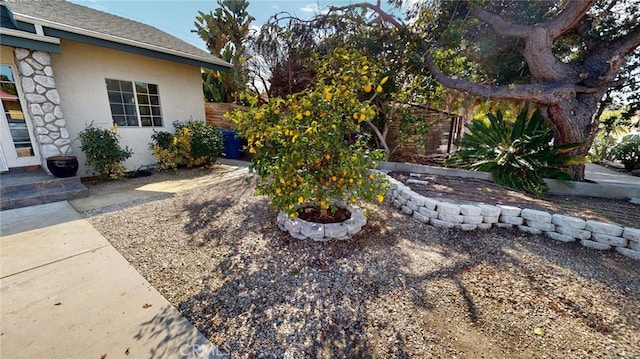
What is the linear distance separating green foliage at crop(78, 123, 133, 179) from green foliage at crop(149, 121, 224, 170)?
851 mm

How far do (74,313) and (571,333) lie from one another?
3.71 metres

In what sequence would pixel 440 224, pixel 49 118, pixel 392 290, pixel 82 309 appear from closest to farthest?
pixel 82 309, pixel 392 290, pixel 440 224, pixel 49 118

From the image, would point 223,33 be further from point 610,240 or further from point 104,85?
point 610,240

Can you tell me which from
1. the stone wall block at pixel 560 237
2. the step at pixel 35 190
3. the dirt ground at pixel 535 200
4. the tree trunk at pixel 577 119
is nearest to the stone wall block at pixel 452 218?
the dirt ground at pixel 535 200

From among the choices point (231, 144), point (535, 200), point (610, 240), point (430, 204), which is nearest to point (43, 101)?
point (231, 144)

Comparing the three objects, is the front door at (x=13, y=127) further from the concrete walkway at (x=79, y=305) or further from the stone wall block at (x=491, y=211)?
the stone wall block at (x=491, y=211)

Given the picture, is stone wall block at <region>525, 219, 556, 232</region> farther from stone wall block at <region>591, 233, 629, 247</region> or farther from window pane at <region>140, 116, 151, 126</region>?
window pane at <region>140, 116, 151, 126</region>

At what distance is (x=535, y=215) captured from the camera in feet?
10.2

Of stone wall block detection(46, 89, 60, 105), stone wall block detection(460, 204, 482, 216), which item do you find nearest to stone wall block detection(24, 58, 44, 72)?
stone wall block detection(46, 89, 60, 105)

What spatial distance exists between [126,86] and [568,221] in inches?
345

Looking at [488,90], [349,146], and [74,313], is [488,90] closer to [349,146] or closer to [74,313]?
[349,146]

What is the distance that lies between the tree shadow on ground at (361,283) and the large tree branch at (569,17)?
153 inches

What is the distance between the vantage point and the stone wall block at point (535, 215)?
10.0 feet

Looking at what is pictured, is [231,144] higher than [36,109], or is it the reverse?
[36,109]
